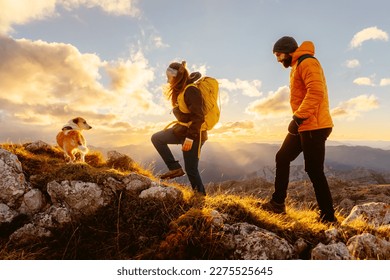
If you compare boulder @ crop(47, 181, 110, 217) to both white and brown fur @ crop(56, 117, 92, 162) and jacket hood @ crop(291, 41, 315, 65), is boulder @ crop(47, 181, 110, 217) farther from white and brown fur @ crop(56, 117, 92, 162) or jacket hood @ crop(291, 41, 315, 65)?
jacket hood @ crop(291, 41, 315, 65)

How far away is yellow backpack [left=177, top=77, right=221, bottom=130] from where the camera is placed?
6074mm

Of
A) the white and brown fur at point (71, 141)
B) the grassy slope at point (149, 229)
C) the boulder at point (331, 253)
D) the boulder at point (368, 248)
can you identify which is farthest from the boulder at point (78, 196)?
the boulder at point (368, 248)

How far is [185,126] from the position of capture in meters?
6.25

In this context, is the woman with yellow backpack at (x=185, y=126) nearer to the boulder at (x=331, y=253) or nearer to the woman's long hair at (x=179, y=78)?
the woman's long hair at (x=179, y=78)

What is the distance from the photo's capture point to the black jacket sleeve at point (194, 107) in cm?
586

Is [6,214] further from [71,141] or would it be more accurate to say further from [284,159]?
[284,159]

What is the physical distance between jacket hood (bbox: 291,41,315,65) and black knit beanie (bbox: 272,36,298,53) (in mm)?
142

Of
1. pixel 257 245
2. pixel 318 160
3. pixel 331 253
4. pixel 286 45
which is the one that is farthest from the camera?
pixel 286 45

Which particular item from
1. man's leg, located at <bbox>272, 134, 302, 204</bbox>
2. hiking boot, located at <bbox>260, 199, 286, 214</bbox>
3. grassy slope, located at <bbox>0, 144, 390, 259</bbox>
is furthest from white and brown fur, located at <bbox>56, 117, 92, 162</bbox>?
man's leg, located at <bbox>272, 134, 302, 204</bbox>

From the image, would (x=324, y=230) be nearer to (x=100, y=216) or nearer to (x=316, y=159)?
(x=316, y=159)

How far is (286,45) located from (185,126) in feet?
8.24

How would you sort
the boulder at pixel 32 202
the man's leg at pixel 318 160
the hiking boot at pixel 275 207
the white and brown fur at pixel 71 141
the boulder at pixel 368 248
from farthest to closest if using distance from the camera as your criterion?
1. the white and brown fur at pixel 71 141
2. the hiking boot at pixel 275 207
3. the man's leg at pixel 318 160
4. the boulder at pixel 32 202
5. the boulder at pixel 368 248

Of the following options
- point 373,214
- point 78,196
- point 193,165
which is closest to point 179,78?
point 193,165

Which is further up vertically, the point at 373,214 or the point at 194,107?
the point at 194,107
